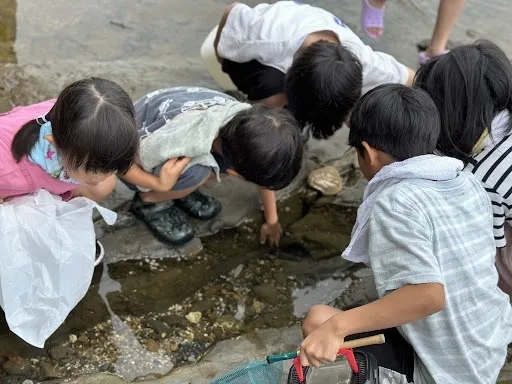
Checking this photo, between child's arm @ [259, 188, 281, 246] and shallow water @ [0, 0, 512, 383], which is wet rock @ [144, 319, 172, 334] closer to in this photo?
shallow water @ [0, 0, 512, 383]

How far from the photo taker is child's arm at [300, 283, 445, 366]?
1.59 m

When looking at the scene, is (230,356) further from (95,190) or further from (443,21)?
(443,21)

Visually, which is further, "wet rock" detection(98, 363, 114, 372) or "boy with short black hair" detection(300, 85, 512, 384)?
"wet rock" detection(98, 363, 114, 372)

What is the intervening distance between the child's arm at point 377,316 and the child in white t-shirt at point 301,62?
1.06 meters

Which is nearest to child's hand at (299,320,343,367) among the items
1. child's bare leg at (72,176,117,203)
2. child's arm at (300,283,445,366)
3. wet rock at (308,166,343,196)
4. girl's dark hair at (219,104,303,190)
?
child's arm at (300,283,445,366)

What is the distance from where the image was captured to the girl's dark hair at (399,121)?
1797 millimetres

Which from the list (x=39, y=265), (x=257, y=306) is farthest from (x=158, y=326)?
(x=39, y=265)

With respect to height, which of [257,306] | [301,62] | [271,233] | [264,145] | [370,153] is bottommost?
[257,306]

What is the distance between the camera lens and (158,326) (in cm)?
237

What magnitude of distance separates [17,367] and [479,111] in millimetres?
1743

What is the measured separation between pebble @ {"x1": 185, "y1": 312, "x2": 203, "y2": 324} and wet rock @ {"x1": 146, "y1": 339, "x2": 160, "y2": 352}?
17 cm

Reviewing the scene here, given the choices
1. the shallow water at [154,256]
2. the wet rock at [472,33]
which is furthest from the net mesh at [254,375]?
the wet rock at [472,33]

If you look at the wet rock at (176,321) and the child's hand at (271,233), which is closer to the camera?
the wet rock at (176,321)

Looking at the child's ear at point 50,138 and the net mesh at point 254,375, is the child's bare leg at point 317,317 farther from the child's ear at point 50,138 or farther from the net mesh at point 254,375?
the child's ear at point 50,138
